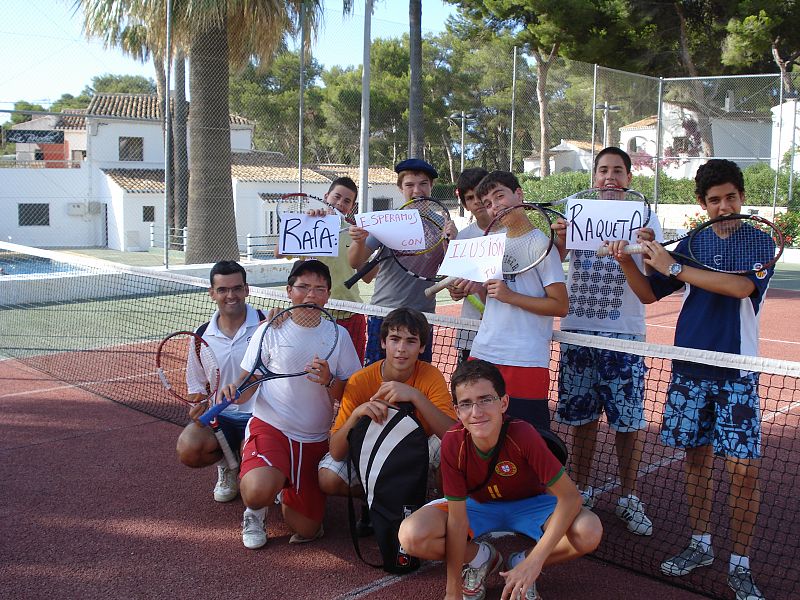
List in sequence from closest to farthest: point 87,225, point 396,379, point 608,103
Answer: point 396,379, point 608,103, point 87,225

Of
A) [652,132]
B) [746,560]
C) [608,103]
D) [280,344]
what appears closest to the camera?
[746,560]

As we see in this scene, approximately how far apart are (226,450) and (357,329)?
1.25 metres

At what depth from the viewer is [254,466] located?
3.85 meters

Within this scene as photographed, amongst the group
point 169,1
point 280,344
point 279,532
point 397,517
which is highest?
point 169,1

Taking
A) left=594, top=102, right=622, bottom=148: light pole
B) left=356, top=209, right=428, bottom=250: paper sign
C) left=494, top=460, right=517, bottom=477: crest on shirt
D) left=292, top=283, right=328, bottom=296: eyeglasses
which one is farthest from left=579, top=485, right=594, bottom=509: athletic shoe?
left=594, top=102, right=622, bottom=148: light pole

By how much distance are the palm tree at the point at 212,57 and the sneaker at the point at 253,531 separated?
11.8m

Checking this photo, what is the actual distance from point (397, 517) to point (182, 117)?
18679 mm

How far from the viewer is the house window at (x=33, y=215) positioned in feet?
86.1

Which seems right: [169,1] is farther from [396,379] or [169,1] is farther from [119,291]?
[396,379]

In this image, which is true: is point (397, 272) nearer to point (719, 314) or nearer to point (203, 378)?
point (203, 378)

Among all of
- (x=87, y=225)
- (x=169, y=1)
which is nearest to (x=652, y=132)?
(x=169, y=1)

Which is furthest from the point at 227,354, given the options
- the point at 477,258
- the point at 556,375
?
the point at 556,375

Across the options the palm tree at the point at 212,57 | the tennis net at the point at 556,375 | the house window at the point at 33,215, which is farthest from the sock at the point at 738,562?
the house window at the point at 33,215

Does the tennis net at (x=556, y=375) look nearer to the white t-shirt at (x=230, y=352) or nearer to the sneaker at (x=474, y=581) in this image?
the white t-shirt at (x=230, y=352)
